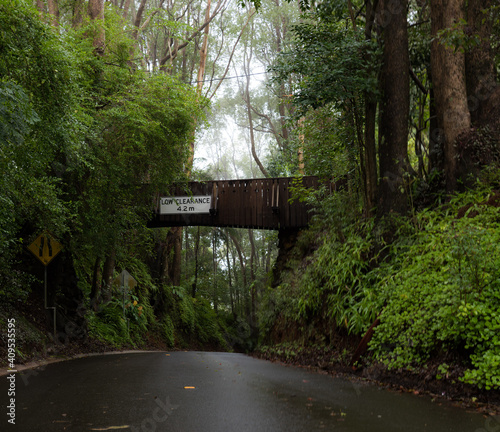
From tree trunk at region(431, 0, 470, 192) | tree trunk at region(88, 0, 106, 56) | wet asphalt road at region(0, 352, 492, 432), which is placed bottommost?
wet asphalt road at region(0, 352, 492, 432)

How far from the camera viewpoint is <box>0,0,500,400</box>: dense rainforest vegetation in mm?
6590

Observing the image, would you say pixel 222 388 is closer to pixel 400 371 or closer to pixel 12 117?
pixel 400 371

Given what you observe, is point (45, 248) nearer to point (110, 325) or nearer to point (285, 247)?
point (110, 325)

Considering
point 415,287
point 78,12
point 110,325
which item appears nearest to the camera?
point 415,287

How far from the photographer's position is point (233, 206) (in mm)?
19969

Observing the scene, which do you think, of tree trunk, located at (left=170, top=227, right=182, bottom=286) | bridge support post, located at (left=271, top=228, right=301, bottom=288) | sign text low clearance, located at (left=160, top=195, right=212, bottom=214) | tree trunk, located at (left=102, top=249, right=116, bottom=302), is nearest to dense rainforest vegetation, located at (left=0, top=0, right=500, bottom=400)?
tree trunk, located at (left=102, top=249, right=116, bottom=302)

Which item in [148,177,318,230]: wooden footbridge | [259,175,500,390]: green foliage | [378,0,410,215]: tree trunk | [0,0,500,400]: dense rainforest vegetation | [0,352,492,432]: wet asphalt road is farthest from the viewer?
[148,177,318,230]: wooden footbridge

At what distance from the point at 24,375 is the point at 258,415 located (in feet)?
14.6

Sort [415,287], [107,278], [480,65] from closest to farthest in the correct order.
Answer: [415,287] → [480,65] → [107,278]

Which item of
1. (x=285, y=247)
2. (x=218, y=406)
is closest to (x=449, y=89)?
(x=218, y=406)

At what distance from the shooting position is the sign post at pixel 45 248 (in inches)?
438

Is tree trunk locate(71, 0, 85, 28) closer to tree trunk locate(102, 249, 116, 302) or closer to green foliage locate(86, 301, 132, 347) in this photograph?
tree trunk locate(102, 249, 116, 302)

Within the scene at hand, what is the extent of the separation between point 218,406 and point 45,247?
25.6ft

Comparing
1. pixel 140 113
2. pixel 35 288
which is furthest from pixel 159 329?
pixel 140 113
